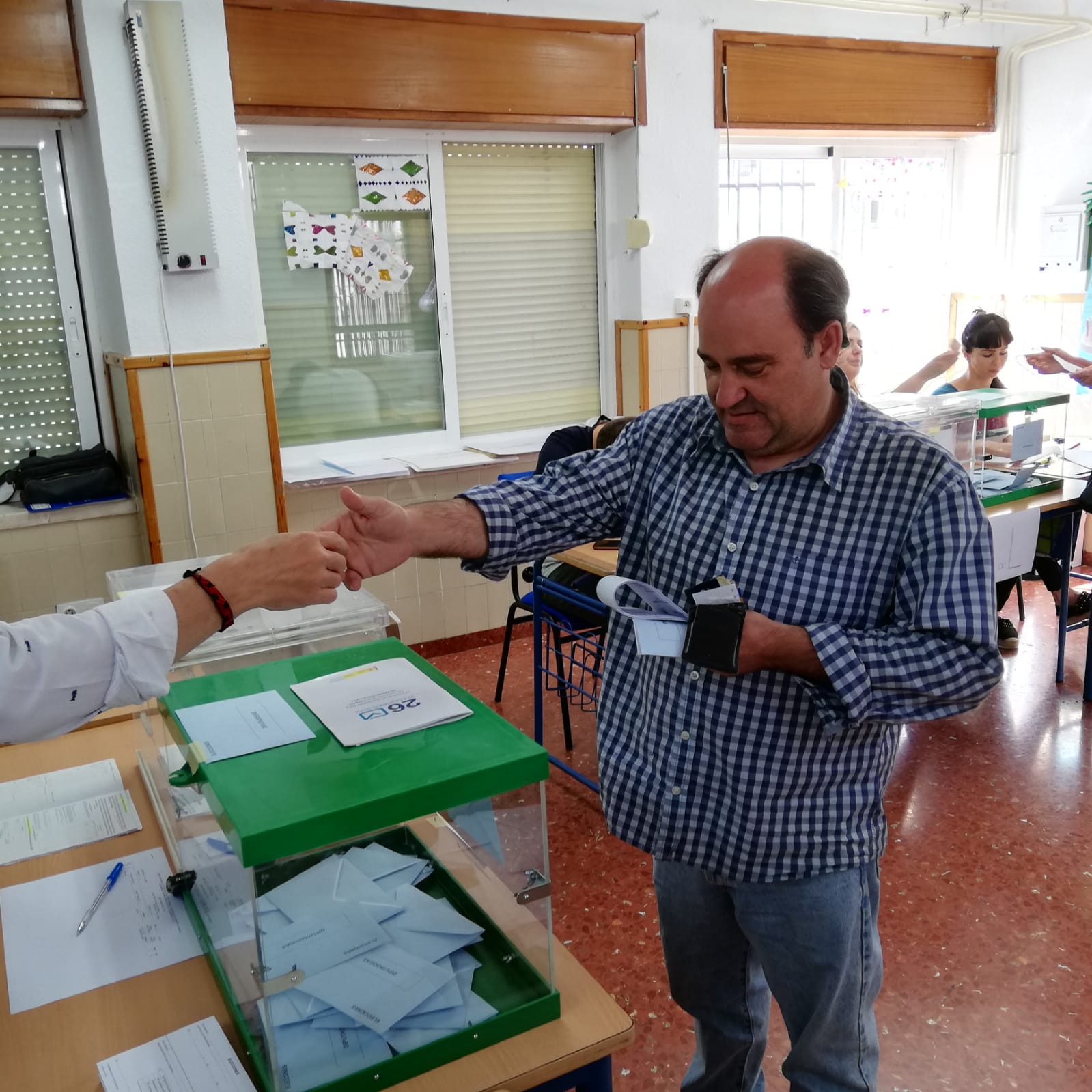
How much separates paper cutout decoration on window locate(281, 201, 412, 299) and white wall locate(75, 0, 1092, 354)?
40 cm

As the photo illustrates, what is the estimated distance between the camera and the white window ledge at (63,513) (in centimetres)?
364

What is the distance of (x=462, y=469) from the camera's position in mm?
4379

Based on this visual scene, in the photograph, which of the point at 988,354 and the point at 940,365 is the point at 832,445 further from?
the point at 940,365

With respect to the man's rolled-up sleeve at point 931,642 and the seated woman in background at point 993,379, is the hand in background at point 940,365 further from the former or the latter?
the man's rolled-up sleeve at point 931,642

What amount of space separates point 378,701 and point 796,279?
0.78 meters

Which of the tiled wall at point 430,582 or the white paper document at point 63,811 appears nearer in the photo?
the white paper document at point 63,811

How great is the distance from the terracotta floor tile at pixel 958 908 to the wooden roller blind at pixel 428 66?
8.18 ft

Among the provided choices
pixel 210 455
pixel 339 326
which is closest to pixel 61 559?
pixel 210 455

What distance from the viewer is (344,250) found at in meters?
4.25

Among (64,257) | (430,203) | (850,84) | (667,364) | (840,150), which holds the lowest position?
(667,364)

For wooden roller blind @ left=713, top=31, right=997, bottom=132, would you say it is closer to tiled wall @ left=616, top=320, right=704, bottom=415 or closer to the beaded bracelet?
tiled wall @ left=616, top=320, right=704, bottom=415

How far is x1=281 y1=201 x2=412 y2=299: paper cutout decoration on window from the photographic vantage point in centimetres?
414

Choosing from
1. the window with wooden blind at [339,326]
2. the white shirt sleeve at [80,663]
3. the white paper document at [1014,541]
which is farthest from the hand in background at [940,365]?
the white shirt sleeve at [80,663]

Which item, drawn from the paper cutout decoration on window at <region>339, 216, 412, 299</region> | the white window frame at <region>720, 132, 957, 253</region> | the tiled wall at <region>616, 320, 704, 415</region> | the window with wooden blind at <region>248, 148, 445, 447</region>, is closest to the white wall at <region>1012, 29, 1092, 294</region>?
the white window frame at <region>720, 132, 957, 253</region>
